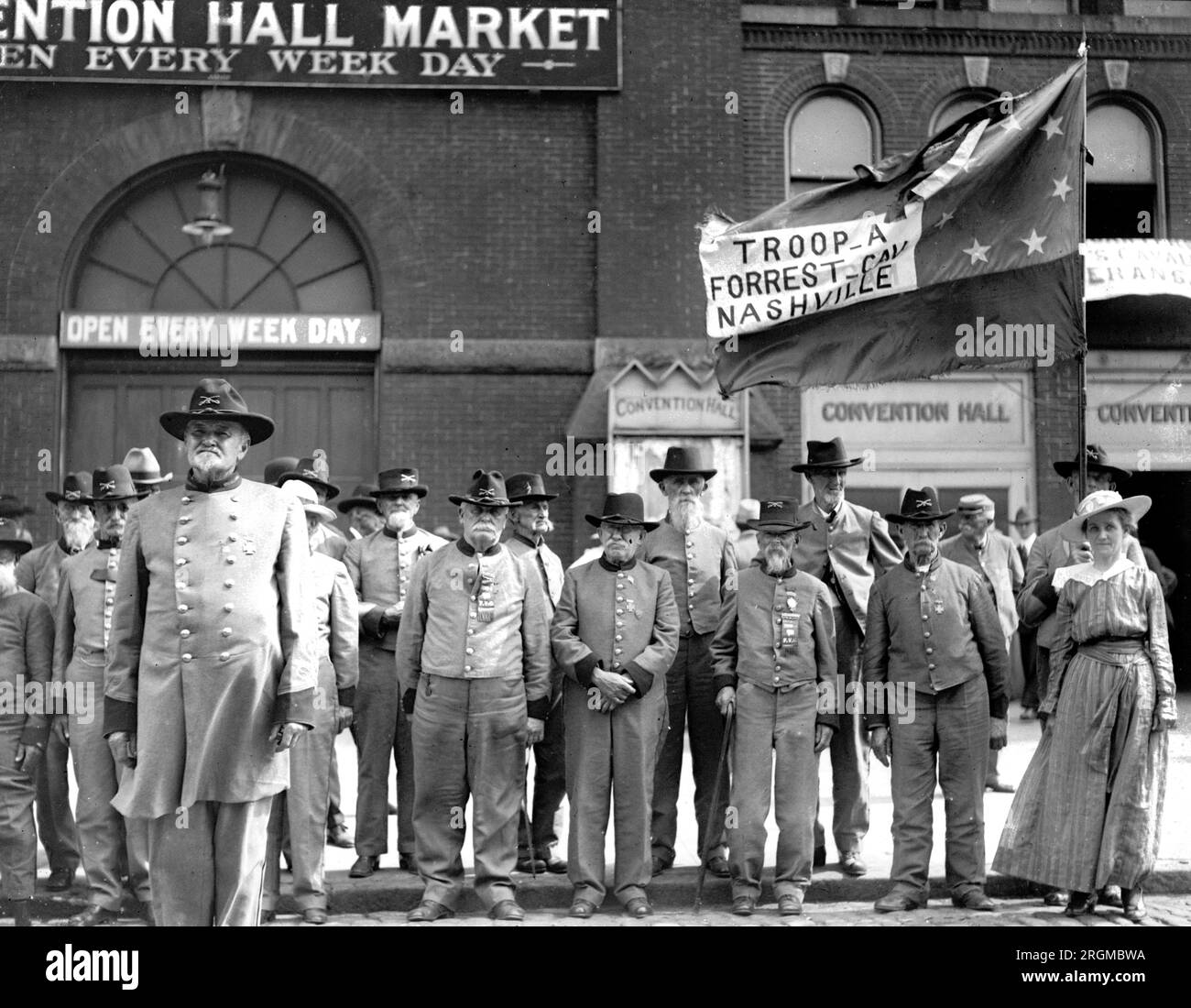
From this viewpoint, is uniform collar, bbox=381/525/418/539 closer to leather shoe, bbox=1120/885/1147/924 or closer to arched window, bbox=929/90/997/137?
leather shoe, bbox=1120/885/1147/924

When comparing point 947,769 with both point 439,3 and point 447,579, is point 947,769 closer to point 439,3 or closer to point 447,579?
point 447,579

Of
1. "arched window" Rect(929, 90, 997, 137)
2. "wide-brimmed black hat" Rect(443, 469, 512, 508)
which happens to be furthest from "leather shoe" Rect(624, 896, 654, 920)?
"arched window" Rect(929, 90, 997, 137)

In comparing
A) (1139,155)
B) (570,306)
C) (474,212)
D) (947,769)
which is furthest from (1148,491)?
(947,769)

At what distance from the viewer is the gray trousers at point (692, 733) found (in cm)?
779

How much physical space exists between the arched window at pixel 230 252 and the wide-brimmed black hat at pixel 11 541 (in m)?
6.24

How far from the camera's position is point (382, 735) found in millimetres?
7871

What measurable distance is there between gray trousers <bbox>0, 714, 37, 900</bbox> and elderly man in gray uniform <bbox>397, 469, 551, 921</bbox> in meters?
1.96

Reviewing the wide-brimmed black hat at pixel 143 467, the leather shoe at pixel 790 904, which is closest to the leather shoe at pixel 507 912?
the leather shoe at pixel 790 904

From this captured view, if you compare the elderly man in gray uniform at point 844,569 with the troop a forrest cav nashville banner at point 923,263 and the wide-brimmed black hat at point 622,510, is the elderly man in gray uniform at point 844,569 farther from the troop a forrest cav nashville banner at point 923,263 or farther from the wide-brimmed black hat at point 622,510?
the wide-brimmed black hat at point 622,510

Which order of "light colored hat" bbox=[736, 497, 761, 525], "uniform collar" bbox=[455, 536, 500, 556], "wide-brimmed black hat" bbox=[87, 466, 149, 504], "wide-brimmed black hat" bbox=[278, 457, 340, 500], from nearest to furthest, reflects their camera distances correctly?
"uniform collar" bbox=[455, 536, 500, 556], "wide-brimmed black hat" bbox=[87, 466, 149, 504], "wide-brimmed black hat" bbox=[278, 457, 340, 500], "light colored hat" bbox=[736, 497, 761, 525]

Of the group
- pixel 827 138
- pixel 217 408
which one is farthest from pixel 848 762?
pixel 827 138

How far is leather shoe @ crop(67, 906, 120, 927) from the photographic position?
683 cm

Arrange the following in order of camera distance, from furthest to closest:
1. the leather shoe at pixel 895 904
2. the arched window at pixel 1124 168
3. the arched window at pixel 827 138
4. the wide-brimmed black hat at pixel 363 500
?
the arched window at pixel 1124 168 < the arched window at pixel 827 138 < the wide-brimmed black hat at pixel 363 500 < the leather shoe at pixel 895 904

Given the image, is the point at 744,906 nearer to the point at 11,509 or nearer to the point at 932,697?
the point at 932,697
